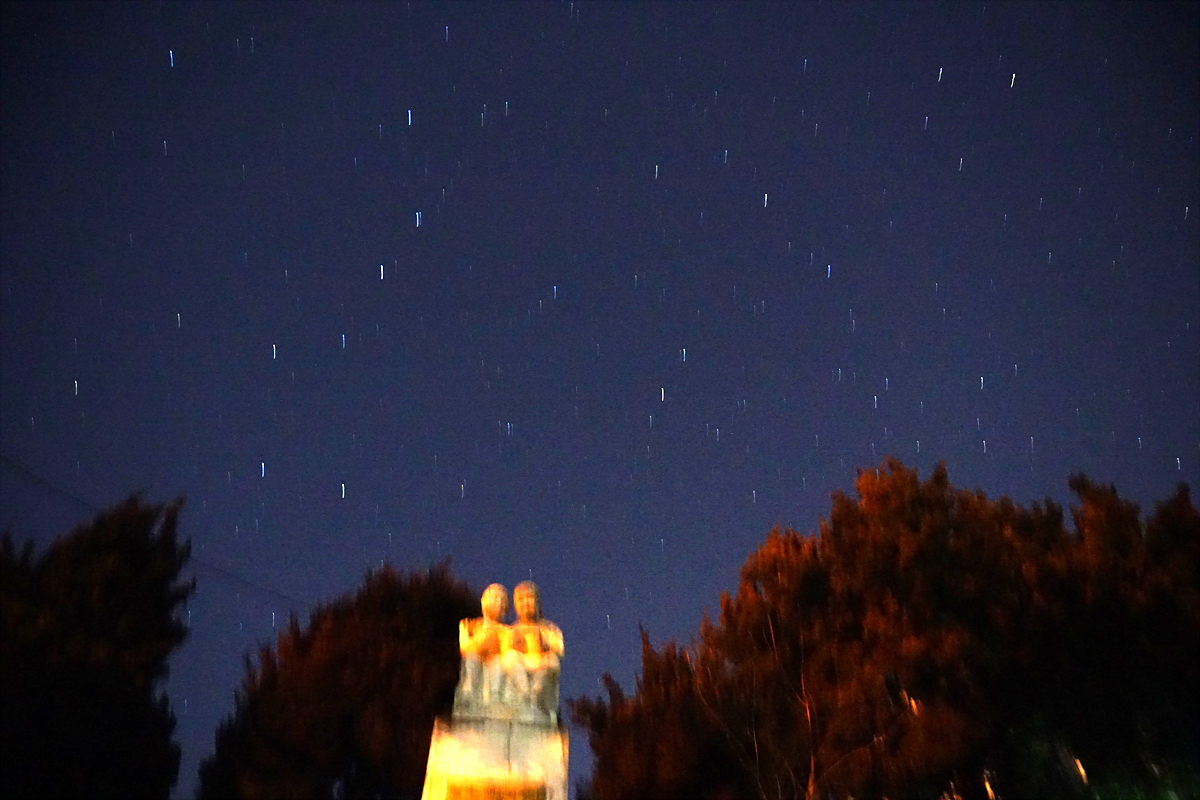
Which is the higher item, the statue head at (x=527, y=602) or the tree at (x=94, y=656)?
the tree at (x=94, y=656)

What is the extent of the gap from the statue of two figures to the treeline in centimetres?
681

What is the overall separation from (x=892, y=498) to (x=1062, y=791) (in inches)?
205

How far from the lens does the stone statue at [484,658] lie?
7.48m

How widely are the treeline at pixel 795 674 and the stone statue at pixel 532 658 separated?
6763mm

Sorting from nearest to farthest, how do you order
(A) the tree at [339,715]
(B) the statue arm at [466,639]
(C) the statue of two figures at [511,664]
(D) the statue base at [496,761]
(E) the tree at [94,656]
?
(D) the statue base at [496,761], (C) the statue of two figures at [511,664], (B) the statue arm at [466,639], (E) the tree at [94,656], (A) the tree at [339,715]

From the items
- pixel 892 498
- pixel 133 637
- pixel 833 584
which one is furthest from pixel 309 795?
pixel 892 498

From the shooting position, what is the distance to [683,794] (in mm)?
13773

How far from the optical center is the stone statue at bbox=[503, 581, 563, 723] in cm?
748

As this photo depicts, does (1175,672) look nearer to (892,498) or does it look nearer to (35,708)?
(892,498)

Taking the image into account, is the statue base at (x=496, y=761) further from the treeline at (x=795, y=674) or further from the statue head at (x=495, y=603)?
the treeline at (x=795, y=674)

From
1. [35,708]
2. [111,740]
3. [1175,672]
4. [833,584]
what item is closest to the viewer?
[1175,672]

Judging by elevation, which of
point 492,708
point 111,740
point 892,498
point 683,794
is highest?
point 892,498

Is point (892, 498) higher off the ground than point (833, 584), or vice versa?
point (892, 498)

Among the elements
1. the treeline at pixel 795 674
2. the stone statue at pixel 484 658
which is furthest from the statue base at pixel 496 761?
the treeline at pixel 795 674
